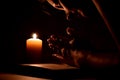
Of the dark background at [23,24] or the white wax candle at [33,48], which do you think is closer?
the white wax candle at [33,48]

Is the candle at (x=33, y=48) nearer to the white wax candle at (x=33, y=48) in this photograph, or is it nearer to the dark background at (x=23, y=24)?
the white wax candle at (x=33, y=48)

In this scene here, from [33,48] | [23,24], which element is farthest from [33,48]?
[23,24]

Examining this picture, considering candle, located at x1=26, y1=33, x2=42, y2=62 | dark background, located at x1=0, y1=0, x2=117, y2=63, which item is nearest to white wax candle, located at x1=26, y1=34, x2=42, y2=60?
candle, located at x1=26, y1=33, x2=42, y2=62

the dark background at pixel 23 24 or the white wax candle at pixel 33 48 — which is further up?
the dark background at pixel 23 24

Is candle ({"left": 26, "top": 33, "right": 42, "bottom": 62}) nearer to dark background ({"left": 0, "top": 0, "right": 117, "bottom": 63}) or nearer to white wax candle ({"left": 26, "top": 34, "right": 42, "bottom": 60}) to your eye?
white wax candle ({"left": 26, "top": 34, "right": 42, "bottom": 60})

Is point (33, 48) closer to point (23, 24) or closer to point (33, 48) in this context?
point (33, 48)

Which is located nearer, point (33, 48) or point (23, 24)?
point (33, 48)

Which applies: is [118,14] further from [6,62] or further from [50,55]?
[6,62]

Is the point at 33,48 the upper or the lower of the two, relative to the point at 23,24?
lower

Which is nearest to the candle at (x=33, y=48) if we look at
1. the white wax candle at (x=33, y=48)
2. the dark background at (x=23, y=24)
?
the white wax candle at (x=33, y=48)

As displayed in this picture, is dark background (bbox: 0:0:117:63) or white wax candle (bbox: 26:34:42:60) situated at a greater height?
dark background (bbox: 0:0:117:63)

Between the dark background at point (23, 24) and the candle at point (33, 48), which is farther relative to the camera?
the dark background at point (23, 24)

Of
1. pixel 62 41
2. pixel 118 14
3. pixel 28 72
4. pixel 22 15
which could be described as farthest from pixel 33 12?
pixel 118 14

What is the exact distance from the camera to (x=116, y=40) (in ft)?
2.96
